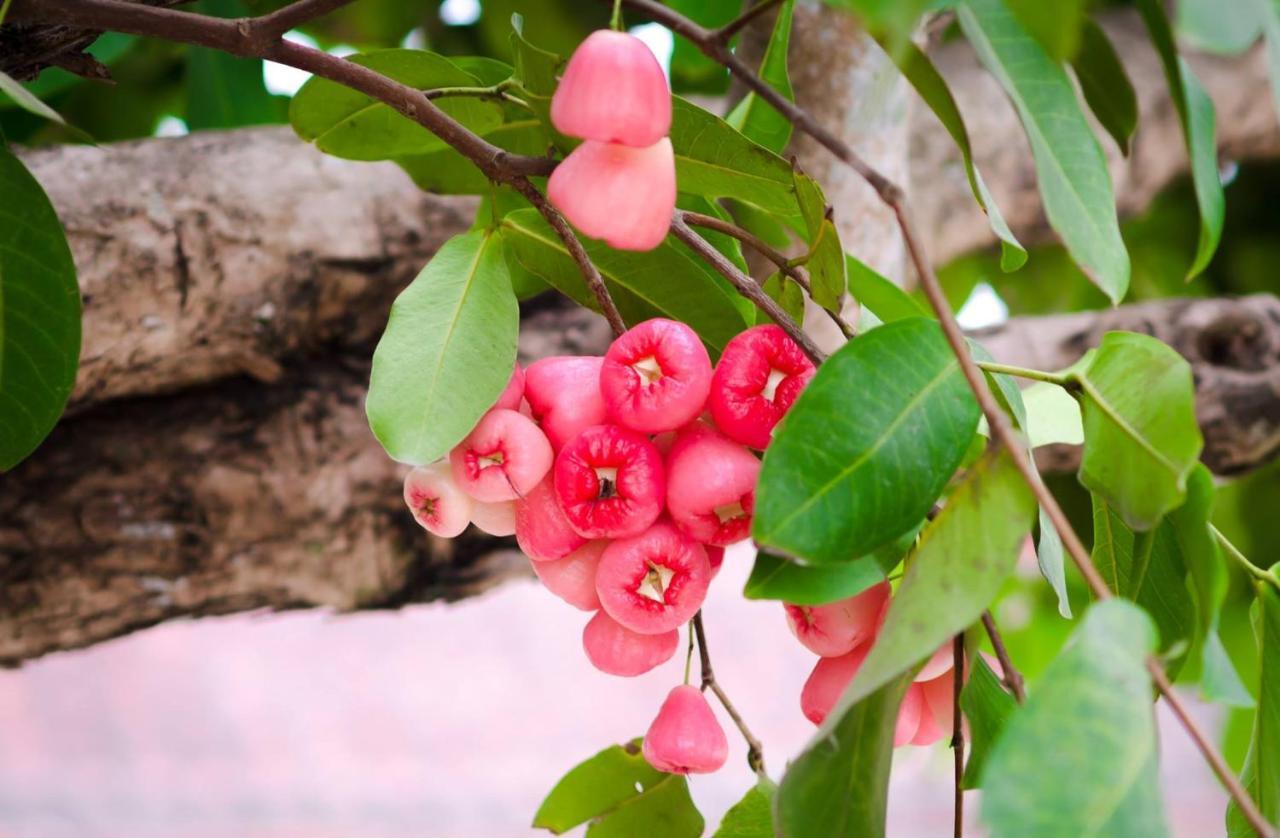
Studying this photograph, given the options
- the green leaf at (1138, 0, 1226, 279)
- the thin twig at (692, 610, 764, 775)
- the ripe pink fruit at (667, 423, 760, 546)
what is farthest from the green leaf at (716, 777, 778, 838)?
the green leaf at (1138, 0, 1226, 279)

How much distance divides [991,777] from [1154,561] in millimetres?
161

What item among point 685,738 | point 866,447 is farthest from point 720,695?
point 866,447

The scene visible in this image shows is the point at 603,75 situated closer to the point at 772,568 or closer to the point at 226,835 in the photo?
the point at 772,568

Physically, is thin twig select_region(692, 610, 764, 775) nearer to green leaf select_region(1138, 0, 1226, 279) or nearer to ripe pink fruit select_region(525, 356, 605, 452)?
ripe pink fruit select_region(525, 356, 605, 452)

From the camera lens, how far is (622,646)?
35cm

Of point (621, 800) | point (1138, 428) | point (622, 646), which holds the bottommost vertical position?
point (621, 800)

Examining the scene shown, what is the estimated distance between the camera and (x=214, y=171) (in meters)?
0.68

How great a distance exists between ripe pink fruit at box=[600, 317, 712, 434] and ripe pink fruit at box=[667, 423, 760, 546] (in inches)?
0.4

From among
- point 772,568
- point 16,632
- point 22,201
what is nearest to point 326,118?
point 22,201

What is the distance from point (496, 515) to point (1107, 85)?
23 cm

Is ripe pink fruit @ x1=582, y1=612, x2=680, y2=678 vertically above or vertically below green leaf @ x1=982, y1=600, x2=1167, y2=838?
below

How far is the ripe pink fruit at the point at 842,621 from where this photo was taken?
337mm

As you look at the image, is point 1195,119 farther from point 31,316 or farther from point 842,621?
point 31,316

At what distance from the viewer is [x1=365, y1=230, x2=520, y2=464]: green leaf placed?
0.33 meters
